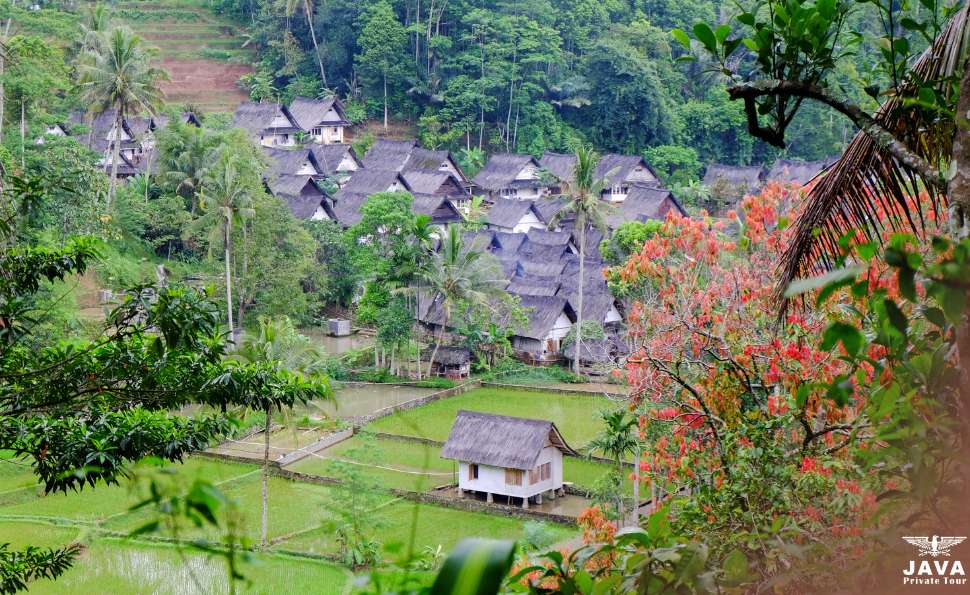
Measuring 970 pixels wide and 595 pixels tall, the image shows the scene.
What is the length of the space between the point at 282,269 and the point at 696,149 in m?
19.7

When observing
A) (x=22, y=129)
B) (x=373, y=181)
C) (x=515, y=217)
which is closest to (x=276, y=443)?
(x=22, y=129)

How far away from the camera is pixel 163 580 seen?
11.6 metres

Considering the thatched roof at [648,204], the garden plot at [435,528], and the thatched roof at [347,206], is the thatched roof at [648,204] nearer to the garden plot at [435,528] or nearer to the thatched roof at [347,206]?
the thatched roof at [347,206]

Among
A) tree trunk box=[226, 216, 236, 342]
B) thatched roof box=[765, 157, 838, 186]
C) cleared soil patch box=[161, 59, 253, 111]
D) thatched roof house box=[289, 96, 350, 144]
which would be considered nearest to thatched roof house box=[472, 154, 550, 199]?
thatched roof house box=[289, 96, 350, 144]

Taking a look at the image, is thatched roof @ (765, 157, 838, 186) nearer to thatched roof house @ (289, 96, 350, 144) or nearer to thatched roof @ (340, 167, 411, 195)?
thatched roof @ (340, 167, 411, 195)

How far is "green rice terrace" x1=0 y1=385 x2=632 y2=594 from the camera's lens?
1169 cm

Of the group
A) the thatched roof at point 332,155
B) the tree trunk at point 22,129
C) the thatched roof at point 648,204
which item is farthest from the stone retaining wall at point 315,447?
the thatched roof at point 332,155

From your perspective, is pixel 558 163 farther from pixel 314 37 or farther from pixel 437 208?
pixel 314 37

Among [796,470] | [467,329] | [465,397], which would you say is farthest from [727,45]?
[467,329]

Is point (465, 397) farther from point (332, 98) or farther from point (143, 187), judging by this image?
point (332, 98)

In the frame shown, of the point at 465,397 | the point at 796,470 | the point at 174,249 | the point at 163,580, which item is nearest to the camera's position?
the point at 796,470

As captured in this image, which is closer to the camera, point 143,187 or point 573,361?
point 573,361

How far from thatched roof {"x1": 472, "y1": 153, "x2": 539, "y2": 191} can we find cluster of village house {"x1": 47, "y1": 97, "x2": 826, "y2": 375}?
0.03 metres

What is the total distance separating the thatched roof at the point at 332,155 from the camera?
31016 mm
